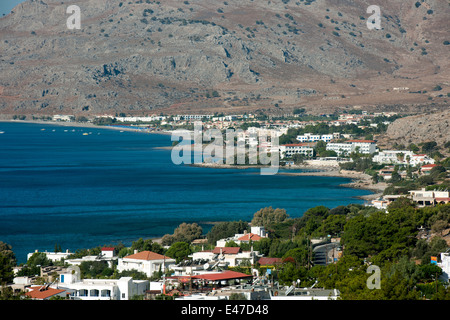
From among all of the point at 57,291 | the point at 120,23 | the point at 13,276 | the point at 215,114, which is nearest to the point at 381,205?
the point at 13,276

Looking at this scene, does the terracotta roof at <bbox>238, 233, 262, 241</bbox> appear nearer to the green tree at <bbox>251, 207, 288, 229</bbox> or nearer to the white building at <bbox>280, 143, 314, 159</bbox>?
the green tree at <bbox>251, 207, 288, 229</bbox>

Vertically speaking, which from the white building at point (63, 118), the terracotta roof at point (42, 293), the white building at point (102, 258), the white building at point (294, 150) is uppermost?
the white building at point (63, 118)

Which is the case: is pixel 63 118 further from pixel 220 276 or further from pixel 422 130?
pixel 220 276

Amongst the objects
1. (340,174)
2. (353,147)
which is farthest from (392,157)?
(353,147)

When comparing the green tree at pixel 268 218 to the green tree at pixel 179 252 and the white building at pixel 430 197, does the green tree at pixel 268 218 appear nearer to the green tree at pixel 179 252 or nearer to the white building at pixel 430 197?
the white building at pixel 430 197

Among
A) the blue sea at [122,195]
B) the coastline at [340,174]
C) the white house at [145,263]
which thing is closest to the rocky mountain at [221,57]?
the blue sea at [122,195]
